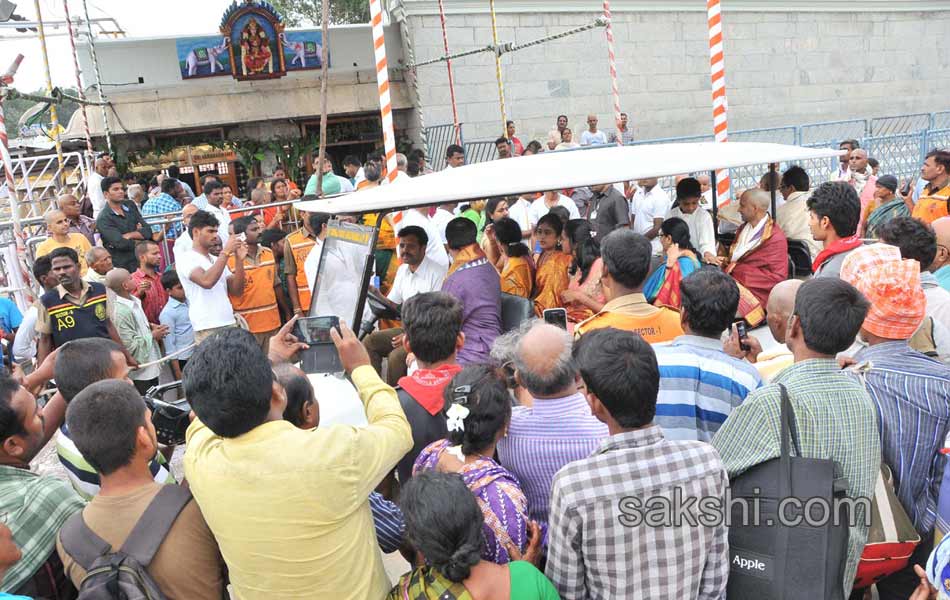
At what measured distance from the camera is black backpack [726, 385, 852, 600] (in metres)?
1.94

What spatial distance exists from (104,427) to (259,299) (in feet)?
13.0

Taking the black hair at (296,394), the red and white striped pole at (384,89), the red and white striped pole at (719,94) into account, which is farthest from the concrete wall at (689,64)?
the black hair at (296,394)

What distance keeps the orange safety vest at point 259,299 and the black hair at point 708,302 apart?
4013 millimetres

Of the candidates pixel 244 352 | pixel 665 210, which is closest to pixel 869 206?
pixel 665 210

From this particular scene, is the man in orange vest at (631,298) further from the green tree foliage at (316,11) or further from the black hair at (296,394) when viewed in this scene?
the green tree foliage at (316,11)

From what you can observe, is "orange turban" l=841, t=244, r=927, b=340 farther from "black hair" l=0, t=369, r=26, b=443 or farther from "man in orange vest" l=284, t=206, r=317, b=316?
"man in orange vest" l=284, t=206, r=317, b=316

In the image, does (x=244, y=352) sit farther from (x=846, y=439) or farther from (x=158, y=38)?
(x=158, y=38)

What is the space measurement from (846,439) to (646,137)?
1695 cm

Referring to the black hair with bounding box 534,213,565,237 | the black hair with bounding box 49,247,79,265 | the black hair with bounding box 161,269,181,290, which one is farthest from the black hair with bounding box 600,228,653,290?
the black hair with bounding box 161,269,181,290

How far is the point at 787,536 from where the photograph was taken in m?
1.97

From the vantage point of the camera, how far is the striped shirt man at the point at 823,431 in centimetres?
210

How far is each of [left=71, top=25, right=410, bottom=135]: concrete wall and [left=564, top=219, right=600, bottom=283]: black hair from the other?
504 inches

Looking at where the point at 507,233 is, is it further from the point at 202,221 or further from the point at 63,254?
the point at 63,254

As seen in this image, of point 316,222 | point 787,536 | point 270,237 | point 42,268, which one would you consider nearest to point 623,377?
point 787,536
